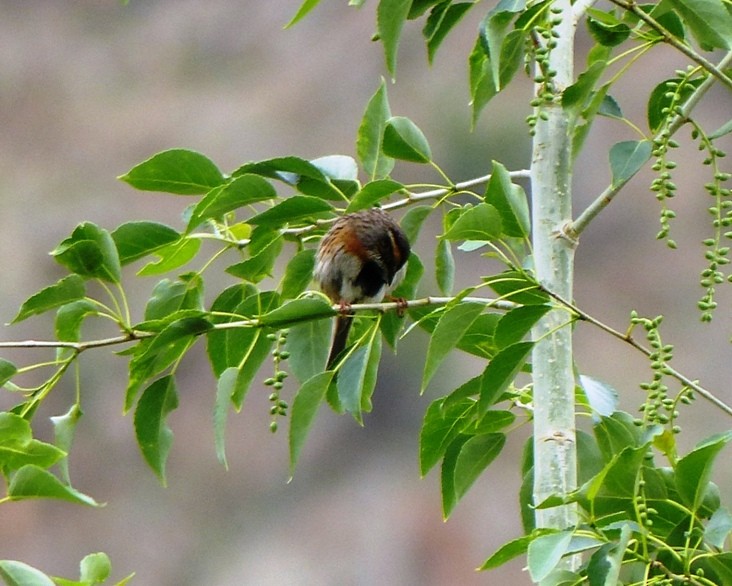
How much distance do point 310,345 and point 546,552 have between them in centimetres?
78

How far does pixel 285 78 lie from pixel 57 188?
8.90 feet

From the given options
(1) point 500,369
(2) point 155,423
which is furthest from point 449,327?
(2) point 155,423

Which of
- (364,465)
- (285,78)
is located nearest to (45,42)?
(285,78)

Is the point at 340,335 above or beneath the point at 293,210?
beneath

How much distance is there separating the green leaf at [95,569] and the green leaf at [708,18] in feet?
3.77

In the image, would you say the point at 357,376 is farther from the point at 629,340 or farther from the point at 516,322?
the point at 629,340

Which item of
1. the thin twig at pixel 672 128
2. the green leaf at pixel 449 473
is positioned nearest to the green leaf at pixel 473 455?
the green leaf at pixel 449 473

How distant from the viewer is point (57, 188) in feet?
39.5

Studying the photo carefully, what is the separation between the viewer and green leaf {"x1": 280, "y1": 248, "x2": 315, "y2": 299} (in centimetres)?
218

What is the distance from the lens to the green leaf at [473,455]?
1.96 meters

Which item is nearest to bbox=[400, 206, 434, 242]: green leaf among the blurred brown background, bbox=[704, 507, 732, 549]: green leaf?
bbox=[704, 507, 732, 549]: green leaf

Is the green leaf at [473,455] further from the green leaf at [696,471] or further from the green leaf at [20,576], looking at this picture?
the green leaf at [20,576]

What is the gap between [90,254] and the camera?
5.84ft

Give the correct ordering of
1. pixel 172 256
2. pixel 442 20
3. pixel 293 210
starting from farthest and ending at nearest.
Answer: pixel 172 256, pixel 442 20, pixel 293 210
